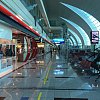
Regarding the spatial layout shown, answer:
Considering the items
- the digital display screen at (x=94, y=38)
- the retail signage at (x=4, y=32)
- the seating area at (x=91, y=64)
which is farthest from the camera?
the digital display screen at (x=94, y=38)

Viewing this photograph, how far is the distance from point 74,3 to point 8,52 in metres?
23.3

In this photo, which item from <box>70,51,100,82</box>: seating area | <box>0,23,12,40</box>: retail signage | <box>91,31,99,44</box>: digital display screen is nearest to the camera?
<box>70,51,100,82</box>: seating area

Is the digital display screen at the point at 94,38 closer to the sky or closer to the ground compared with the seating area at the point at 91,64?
closer to the sky

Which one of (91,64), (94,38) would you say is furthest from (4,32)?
(94,38)

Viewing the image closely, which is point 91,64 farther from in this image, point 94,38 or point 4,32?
point 4,32

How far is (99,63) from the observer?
13922mm

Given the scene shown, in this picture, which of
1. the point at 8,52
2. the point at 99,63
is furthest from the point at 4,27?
the point at 99,63

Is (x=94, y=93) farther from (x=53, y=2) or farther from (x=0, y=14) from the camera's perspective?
(x=53, y=2)

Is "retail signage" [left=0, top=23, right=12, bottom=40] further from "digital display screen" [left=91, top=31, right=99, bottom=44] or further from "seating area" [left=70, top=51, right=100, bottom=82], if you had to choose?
"digital display screen" [left=91, top=31, right=99, bottom=44]

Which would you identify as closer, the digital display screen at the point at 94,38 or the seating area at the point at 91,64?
the seating area at the point at 91,64

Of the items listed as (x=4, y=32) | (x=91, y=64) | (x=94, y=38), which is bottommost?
(x=91, y=64)

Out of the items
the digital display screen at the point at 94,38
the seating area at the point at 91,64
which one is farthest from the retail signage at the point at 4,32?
the digital display screen at the point at 94,38

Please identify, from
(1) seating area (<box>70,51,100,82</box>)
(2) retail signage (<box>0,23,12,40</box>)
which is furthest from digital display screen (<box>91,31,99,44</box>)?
(2) retail signage (<box>0,23,12,40</box>)

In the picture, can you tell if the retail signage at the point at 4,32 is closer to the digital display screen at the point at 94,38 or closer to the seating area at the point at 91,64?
the seating area at the point at 91,64
